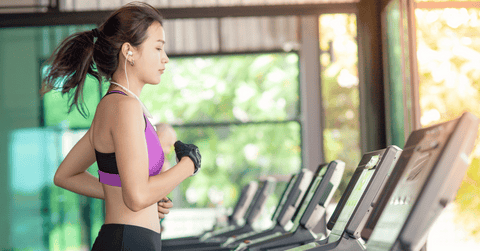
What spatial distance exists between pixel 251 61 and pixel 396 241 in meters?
4.82

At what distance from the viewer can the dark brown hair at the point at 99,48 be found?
1.54 meters

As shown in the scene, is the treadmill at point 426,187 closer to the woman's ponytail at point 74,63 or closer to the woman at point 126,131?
the woman at point 126,131

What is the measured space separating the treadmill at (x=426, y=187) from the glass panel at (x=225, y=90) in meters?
4.48

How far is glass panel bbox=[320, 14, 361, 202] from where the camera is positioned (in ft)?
18.5

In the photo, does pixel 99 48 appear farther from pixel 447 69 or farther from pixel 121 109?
pixel 447 69

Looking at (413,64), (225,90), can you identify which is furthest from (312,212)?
(225,90)

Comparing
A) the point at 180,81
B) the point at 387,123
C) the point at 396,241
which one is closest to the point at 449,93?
the point at 387,123

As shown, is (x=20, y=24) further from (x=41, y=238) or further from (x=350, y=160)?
(x=350, y=160)

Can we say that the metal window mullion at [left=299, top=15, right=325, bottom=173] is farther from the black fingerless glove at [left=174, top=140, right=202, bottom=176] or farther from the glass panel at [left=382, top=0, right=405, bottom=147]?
the black fingerless glove at [left=174, top=140, right=202, bottom=176]

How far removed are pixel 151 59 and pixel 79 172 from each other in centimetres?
50

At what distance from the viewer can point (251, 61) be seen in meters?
5.79

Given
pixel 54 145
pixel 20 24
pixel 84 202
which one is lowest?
pixel 84 202

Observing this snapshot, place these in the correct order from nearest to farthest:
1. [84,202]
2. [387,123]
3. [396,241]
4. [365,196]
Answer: [396,241]
[365,196]
[387,123]
[84,202]

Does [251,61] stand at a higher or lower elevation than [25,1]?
lower
